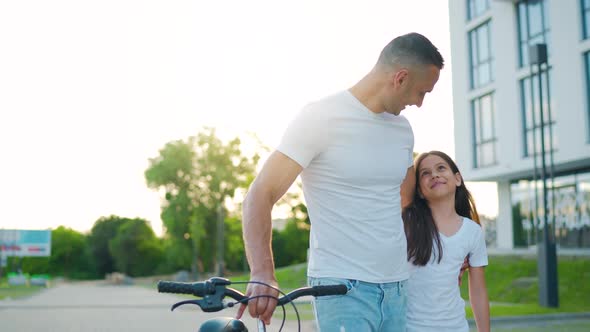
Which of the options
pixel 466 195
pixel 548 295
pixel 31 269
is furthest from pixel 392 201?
pixel 31 269

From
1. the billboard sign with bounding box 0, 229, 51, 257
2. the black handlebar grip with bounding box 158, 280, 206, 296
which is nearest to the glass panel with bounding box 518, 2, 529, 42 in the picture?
the black handlebar grip with bounding box 158, 280, 206, 296

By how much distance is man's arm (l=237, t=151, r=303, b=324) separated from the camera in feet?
8.86

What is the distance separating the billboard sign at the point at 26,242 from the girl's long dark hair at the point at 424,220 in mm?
69083

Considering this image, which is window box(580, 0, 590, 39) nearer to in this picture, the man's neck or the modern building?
the modern building

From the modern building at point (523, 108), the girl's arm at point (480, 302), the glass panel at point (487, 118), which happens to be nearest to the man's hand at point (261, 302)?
the girl's arm at point (480, 302)

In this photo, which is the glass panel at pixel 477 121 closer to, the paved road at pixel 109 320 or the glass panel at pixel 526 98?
the glass panel at pixel 526 98

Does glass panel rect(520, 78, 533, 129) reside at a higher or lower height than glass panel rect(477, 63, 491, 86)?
lower

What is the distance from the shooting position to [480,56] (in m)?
34.9

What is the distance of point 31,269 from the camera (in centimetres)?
9669

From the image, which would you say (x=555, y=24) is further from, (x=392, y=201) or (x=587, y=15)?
(x=392, y=201)

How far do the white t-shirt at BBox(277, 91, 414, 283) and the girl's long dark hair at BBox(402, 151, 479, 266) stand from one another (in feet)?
2.77

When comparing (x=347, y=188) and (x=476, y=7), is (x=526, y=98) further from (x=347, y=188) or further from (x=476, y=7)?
(x=347, y=188)

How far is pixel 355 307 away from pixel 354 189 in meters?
0.45

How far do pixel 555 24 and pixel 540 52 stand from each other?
547 inches
